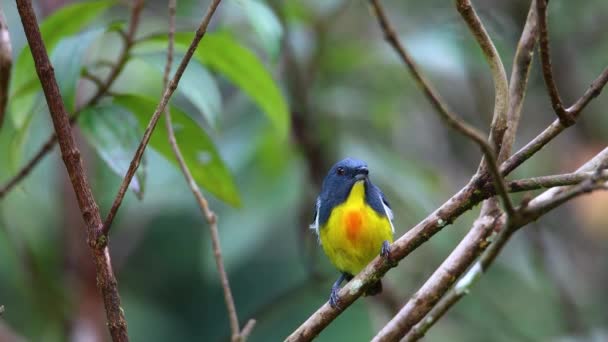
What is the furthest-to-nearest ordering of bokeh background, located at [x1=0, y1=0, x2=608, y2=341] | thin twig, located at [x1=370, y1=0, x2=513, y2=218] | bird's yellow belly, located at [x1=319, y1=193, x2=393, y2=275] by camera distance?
1. bokeh background, located at [x1=0, y1=0, x2=608, y2=341]
2. bird's yellow belly, located at [x1=319, y1=193, x2=393, y2=275]
3. thin twig, located at [x1=370, y1=0, x2=513, y2=218]

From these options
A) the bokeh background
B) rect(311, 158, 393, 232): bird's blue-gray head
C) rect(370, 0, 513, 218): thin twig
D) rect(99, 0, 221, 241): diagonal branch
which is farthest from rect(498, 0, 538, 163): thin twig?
the bokeh background

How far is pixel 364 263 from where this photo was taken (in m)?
3.48

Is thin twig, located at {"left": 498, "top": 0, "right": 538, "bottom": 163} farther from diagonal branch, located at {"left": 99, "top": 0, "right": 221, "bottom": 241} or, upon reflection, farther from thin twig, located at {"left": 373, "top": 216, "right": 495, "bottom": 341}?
diagonal branch, located at {"left": 99, "top": 0, "right": 221, "bottom": 241}

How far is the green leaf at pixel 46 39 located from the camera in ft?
9.11

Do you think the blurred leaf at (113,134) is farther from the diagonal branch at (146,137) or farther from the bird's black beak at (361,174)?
the bird's black beak at (361,174)

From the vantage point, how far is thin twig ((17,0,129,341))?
194 cm

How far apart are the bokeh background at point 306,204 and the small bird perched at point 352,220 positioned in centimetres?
62

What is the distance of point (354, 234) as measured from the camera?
340cm

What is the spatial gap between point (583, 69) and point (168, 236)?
299cm

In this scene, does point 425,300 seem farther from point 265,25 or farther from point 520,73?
point 265,25

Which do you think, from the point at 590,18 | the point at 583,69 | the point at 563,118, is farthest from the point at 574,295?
the point at 563,118

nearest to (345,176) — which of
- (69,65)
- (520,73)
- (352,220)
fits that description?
(352,220)

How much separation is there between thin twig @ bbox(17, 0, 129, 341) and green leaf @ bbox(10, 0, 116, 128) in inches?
29.2

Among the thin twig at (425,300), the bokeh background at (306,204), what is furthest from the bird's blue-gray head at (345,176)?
the thin twig at (425,300)
